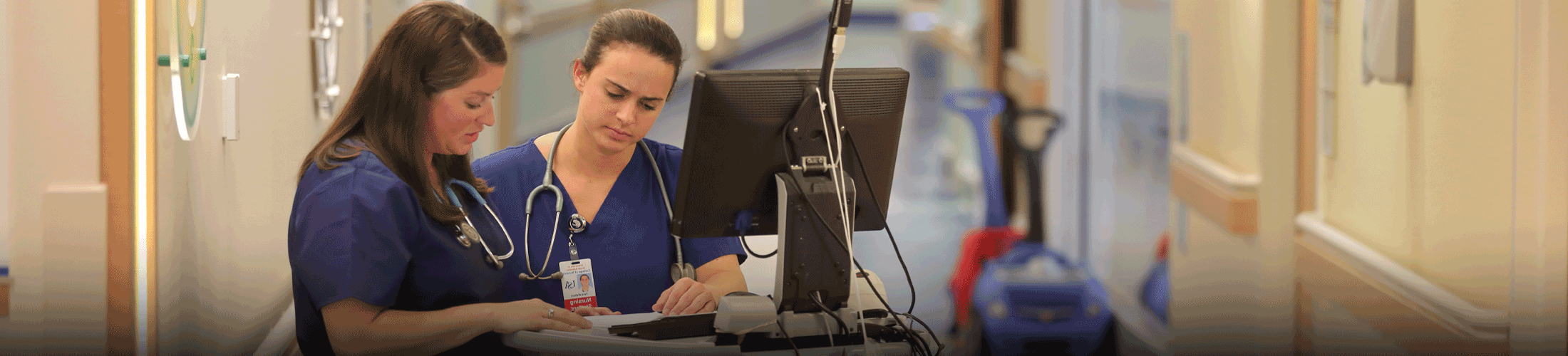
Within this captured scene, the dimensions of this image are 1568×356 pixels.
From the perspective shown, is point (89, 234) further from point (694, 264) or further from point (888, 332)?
point (888, 332)

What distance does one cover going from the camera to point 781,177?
1.10m

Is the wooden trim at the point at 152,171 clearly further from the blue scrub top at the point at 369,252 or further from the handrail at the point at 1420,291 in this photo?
the handrail at the point at 1420,291

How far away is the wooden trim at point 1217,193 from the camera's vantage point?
7.89ft

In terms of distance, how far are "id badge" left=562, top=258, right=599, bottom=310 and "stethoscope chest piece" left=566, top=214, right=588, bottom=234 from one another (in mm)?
45

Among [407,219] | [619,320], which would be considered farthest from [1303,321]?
[407,219]

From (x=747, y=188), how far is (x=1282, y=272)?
1.83 m

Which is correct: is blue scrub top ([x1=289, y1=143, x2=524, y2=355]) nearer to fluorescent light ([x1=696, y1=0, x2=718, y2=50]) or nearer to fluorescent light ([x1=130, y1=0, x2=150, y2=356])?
fluorescent light ([x1=130, y1=0, x2=150, y2=356])

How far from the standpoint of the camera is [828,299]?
1125 mm

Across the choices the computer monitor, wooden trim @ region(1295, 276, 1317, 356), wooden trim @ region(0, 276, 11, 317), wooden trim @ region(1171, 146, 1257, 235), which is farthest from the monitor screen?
wooden trim @ region(1295, 276, 1317, 356)

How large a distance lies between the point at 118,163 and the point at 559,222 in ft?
2.11

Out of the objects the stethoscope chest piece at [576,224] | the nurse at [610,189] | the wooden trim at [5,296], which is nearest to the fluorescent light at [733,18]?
the nurse at [610,189]

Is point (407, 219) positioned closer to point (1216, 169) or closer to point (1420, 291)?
point (1420, 291)

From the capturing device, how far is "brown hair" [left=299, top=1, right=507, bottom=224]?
1.15 m

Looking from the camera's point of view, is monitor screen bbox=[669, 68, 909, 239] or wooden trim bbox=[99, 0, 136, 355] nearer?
monitor screen bbox=[669, 68, 909, 239]
